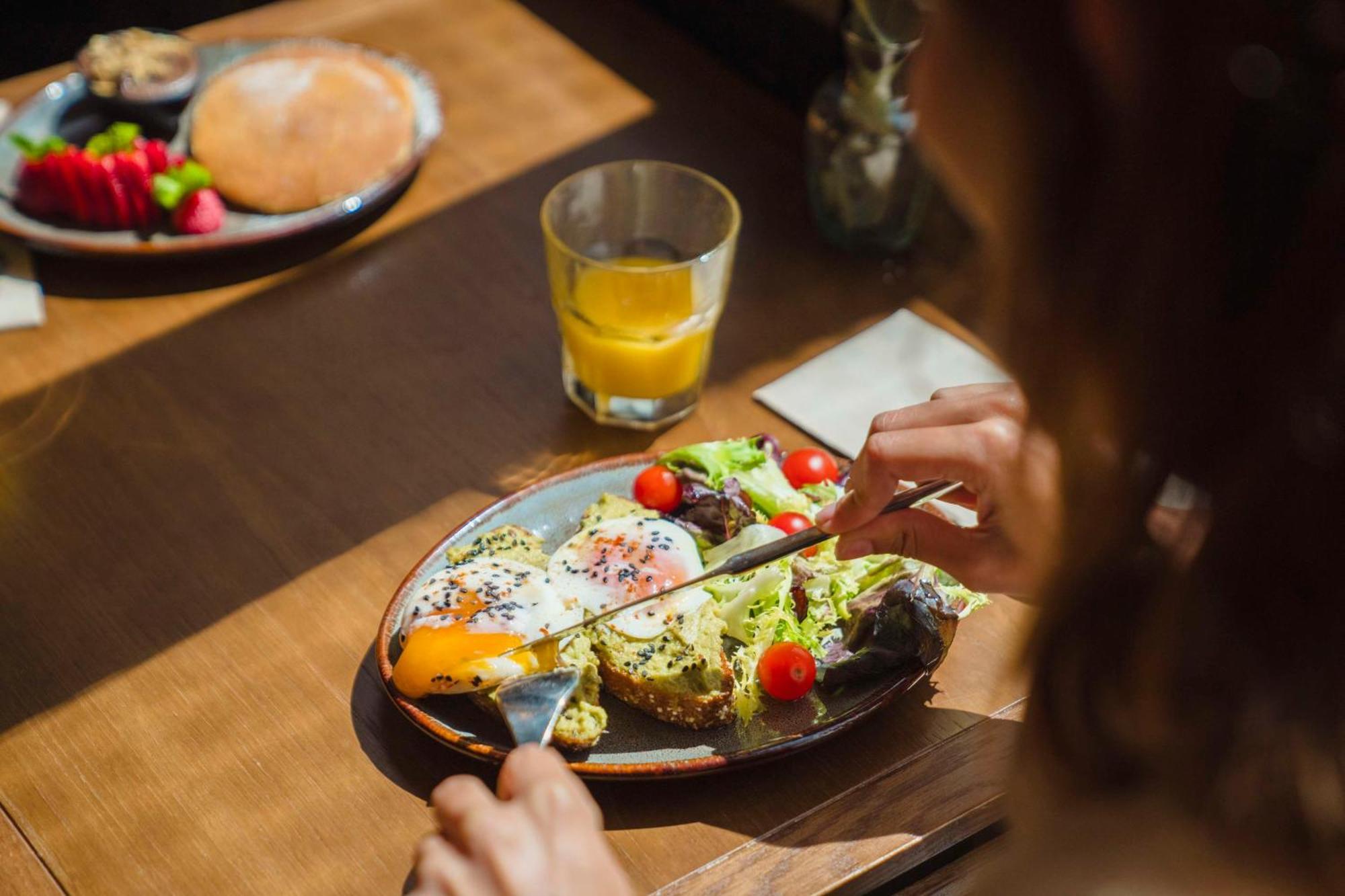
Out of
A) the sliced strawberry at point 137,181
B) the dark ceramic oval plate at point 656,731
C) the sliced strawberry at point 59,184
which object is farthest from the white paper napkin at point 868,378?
the sliced strawberry at point 59,184

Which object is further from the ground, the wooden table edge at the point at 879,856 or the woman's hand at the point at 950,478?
the woman's hand at the point at 950,478

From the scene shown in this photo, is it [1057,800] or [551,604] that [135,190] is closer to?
[551,604]

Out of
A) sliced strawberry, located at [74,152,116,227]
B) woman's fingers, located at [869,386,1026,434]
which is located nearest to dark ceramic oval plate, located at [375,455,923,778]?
woman's fingers, located at [869,386,1026,434]

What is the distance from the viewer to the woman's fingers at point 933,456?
1092mm

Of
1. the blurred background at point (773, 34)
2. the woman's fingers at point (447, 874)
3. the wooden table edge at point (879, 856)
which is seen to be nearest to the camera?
the woman's fingers at point (447, 874)

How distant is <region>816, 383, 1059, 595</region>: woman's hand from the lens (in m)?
1.09

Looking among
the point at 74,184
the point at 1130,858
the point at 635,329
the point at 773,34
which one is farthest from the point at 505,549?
the point at 773,34

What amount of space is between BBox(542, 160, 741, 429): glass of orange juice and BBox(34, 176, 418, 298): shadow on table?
0.42m

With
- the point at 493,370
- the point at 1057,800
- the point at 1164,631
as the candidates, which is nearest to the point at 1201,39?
the point at 1164,631

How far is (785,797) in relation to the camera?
1086 mm

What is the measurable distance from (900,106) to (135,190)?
1.04 m

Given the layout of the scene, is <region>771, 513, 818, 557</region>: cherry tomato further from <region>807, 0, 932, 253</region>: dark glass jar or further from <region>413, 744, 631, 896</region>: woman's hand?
<region>807, 0, 932, 253</region>: dark glass jar

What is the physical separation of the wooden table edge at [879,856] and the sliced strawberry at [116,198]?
1.20 m

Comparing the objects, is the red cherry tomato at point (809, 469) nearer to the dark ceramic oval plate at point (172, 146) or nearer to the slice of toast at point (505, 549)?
the slice of toast at point (505, 549)
